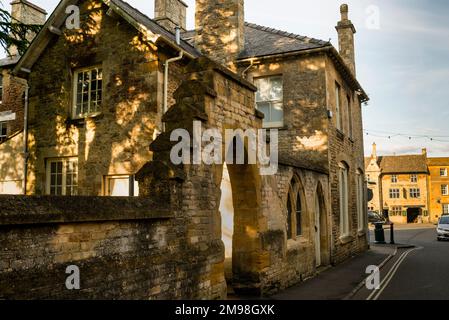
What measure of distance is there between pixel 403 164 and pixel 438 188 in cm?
632

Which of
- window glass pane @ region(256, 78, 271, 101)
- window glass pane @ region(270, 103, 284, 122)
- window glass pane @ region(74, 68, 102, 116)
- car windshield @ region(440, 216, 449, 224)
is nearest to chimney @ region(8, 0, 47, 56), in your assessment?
window glass pane @ region(74, 68, 102, 116)

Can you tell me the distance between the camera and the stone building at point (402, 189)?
5572cm

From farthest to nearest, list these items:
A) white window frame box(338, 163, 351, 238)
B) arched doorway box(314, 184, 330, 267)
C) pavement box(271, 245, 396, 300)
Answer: white window frame box(338, 163, 351, 238), arched doorway box(314, 184, 330, 267), pavement box(271, 245, 396, 300)

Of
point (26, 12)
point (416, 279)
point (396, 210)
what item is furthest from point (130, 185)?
point (396, 210)

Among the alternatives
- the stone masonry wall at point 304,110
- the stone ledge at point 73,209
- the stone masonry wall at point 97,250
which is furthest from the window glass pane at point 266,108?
the stone ledge at point 73,209

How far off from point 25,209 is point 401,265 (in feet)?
44.2

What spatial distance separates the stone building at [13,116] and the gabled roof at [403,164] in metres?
50.4

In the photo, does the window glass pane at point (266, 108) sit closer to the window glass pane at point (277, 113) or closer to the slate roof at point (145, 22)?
the window glass pane at point (277, 113)

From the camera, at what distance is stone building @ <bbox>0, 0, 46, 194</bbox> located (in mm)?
13672

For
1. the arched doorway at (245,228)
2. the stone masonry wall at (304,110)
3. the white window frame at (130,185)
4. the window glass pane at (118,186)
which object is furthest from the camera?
the stone masonry wall at (304,110)

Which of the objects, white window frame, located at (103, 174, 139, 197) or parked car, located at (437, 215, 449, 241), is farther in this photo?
parked car, located at (437, 215, 449, 241)

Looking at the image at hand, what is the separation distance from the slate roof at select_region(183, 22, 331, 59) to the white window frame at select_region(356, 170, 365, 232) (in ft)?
24.4

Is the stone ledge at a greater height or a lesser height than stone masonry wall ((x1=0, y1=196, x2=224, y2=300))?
greater

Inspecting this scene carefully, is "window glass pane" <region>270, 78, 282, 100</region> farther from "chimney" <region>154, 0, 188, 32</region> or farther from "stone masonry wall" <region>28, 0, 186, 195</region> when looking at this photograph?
"chimney" <region>154, 0, 188, 32</region>
